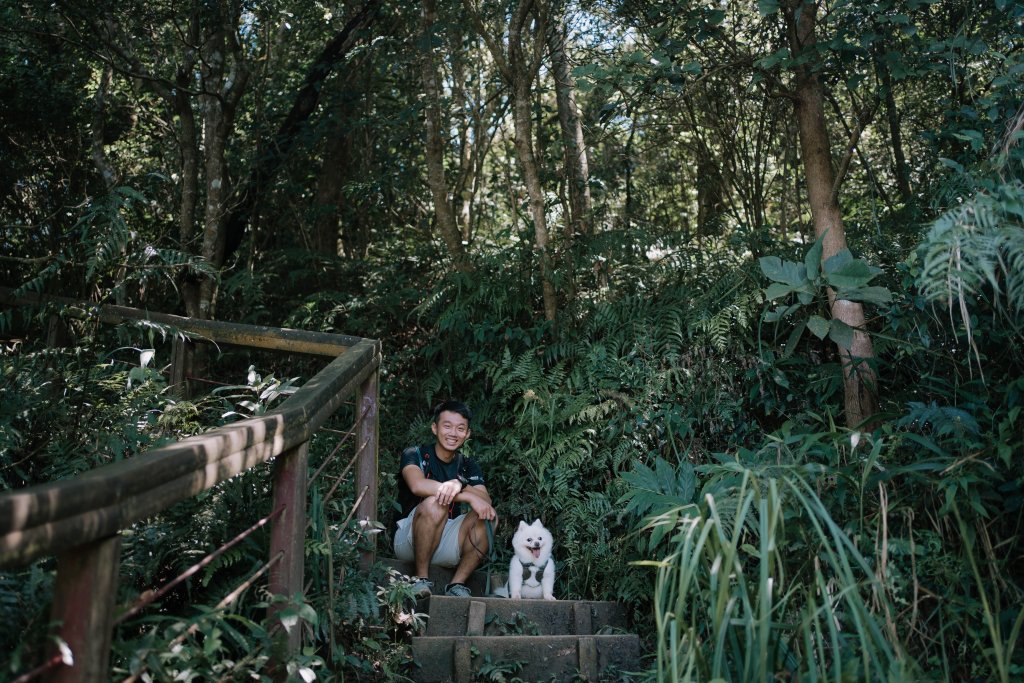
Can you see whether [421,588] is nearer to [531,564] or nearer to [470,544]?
[470,544]

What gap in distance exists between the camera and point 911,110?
721 centimetres

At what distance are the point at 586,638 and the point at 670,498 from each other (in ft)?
2.54

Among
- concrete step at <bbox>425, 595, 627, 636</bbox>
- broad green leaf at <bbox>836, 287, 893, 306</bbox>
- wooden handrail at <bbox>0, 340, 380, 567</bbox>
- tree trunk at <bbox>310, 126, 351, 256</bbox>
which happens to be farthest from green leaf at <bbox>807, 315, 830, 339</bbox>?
tree trunk at <bbox>310, 126, 351, 256</bbox>

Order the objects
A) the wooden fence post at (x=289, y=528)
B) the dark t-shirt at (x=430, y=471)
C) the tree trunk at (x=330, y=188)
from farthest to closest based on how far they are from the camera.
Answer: the tree trunk at (x=330, y=188), the dark t-shirt at (x=430, y=471), the wooden fence post at (x=289, y=528)

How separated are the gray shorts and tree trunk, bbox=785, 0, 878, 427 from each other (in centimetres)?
225

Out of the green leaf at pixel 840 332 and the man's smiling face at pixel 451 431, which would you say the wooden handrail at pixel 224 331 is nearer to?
the man's smiling face at pixel 451 431

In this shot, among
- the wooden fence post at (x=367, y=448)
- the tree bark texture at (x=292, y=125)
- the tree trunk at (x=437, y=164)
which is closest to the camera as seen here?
the wooden fence post at (x=367, y=448)

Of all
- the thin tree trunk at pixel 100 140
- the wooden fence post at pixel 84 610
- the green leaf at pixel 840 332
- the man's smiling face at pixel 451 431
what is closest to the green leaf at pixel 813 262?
the green leaf at pixel 840 332

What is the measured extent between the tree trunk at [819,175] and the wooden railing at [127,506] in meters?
2.84

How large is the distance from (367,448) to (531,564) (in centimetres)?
111

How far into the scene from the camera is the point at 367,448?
422 cm

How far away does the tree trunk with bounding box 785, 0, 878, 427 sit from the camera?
5008 mm

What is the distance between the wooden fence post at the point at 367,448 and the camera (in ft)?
13.6

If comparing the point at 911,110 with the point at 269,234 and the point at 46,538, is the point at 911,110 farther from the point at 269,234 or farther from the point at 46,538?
the point at 46,538
